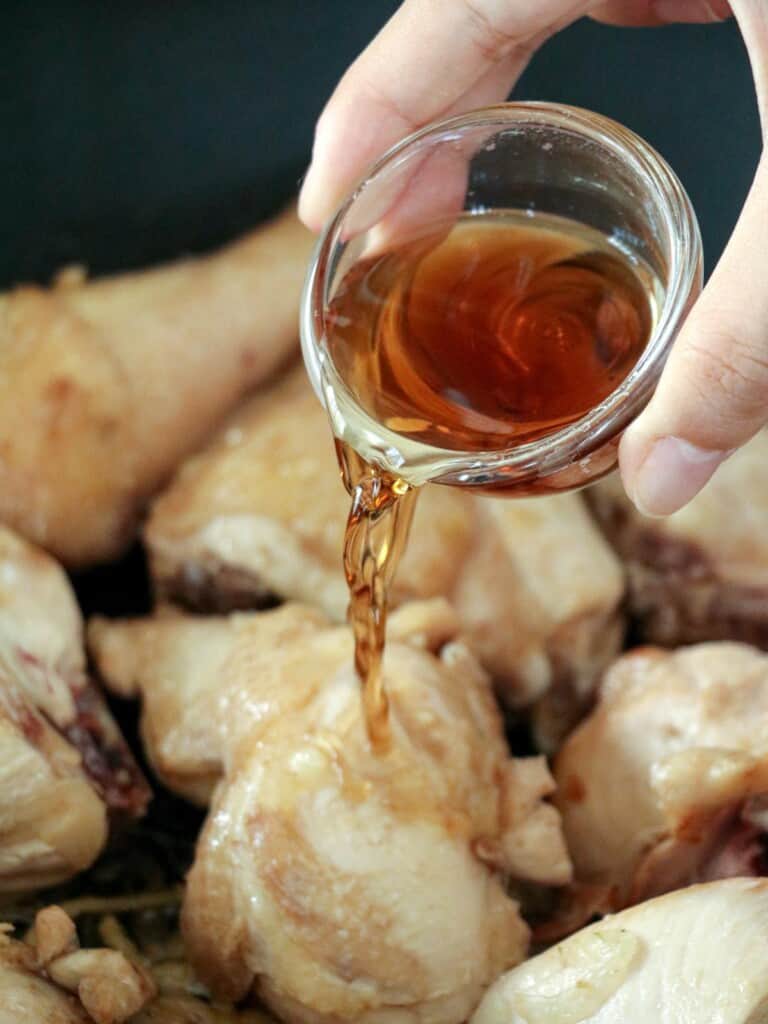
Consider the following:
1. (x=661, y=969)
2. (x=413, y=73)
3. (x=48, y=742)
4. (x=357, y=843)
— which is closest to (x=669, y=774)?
(x=661, y=969)

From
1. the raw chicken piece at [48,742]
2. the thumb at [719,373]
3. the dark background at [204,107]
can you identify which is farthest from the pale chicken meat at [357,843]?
the dark background at [204,107]

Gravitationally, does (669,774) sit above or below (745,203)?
below

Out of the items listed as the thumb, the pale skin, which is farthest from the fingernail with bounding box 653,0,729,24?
the thumb

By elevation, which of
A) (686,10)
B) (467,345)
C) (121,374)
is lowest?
(121,374)

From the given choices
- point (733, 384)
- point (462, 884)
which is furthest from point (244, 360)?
point (733, 384)

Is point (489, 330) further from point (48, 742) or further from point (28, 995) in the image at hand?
point (28, 995)

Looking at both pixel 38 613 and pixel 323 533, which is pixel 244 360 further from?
pixel 38 613
